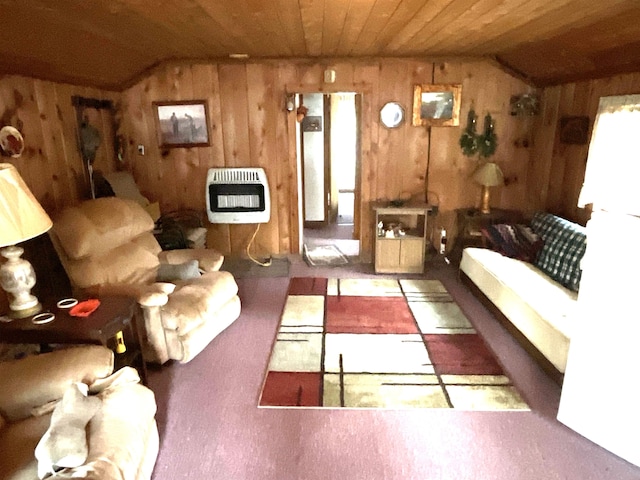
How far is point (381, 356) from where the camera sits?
2902 millimetres

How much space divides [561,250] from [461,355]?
1194mm

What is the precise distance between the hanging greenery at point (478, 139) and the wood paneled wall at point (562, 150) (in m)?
0.49

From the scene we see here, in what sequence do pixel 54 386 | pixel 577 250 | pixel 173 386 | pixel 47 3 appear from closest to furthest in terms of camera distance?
1. pixel 54 386
2. pixel 47 3
3. pixel 173 386
4. pixel 577 250

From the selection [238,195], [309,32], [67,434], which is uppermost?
[309,32]

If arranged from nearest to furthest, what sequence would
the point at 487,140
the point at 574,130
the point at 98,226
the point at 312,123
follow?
the point at 98,226, the point at 574,130, the point at 487,140, the point at 312,123

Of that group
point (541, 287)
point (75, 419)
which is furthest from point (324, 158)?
point (75, 419)

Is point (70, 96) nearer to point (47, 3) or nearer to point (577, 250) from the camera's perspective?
point (47, 3)

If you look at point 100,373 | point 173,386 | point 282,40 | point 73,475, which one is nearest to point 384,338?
point 173,386

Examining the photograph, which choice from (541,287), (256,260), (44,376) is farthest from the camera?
(256,260)

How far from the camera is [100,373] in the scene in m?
1.87

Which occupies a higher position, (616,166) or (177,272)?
(616,166)

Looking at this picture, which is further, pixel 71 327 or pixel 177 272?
pixel 177 272

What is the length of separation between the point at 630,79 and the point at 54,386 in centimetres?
386

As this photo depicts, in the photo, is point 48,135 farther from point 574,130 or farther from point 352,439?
point 574,130
